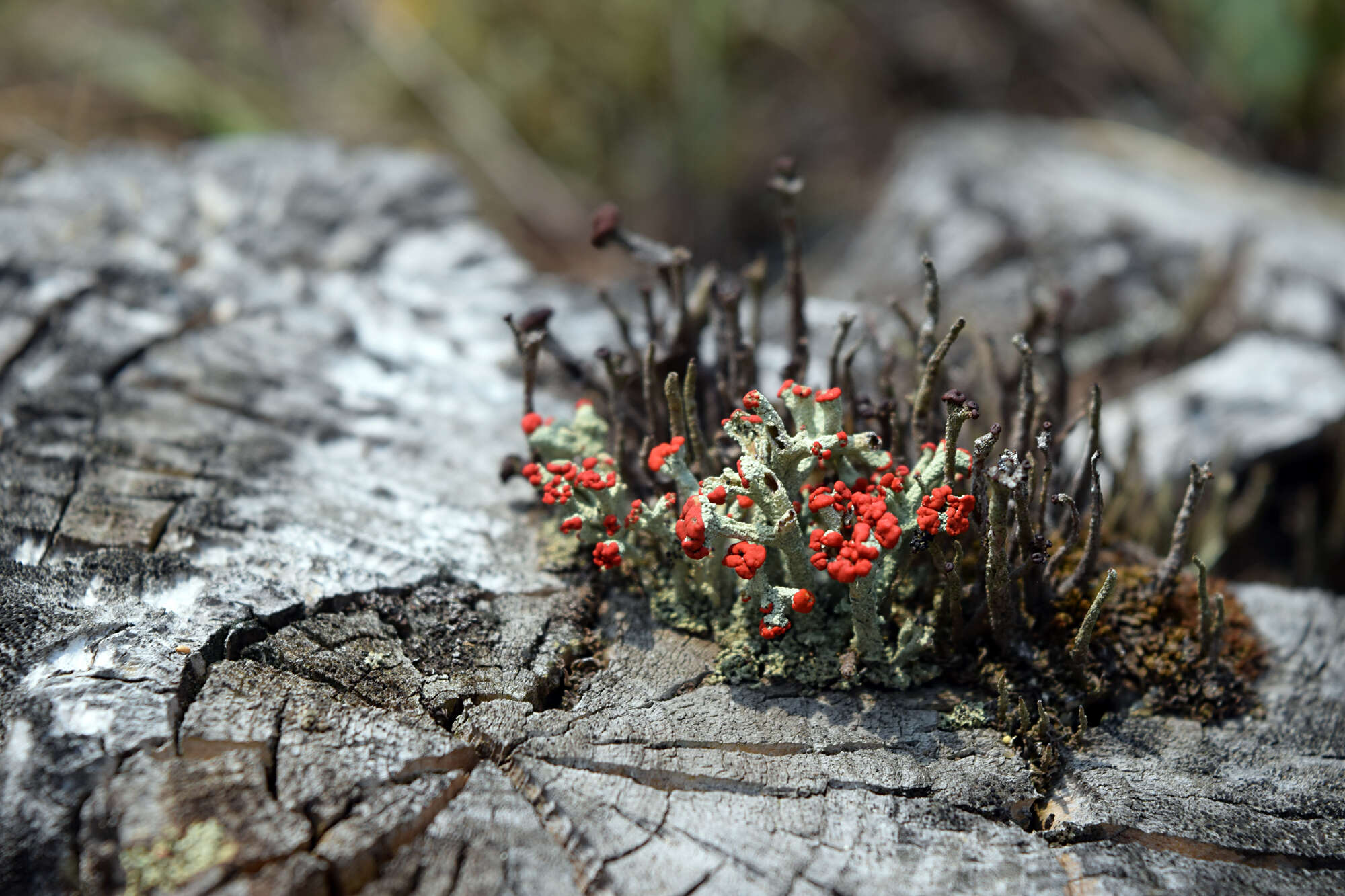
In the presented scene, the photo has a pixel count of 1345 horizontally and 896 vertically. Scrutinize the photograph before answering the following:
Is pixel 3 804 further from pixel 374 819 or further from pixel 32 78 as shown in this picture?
pixel 32 78

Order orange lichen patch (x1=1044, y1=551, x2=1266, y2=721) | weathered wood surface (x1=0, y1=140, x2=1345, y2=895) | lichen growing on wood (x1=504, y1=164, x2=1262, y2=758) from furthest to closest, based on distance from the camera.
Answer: orange lichen patch (x1=1044, y1=551, x2=1266, y2=721) → lichen growing on wood (x1=504, y1=164, x2=1262, y2=758) → weathered wood surface (x1=0, y1=140, x2=1345, y2=895)

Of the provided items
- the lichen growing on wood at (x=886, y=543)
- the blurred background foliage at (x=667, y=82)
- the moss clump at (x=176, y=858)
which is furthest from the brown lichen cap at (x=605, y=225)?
the blurred background foliage at (x=667, y=82)

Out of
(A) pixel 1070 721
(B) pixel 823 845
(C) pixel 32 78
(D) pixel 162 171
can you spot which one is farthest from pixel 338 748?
(C) pixel 32 78

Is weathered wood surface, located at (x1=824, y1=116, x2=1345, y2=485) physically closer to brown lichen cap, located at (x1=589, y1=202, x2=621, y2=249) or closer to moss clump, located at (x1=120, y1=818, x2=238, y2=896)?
brown lichen cap, located at (x1=589, y1=202, x2=621, y2=249)

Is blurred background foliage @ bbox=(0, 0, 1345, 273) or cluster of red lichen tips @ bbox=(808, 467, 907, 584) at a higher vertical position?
blurred background foliage @ bbox=(0, 0, 1345, 273)

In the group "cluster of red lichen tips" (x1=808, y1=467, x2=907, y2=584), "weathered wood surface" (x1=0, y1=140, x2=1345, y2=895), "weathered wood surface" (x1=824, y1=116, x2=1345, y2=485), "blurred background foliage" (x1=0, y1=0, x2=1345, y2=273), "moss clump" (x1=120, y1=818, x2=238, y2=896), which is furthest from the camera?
"blurred background foliage" (x1=0, y1=0, x2=1345, y2=273)

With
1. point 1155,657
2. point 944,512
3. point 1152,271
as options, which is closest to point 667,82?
point 1152,271

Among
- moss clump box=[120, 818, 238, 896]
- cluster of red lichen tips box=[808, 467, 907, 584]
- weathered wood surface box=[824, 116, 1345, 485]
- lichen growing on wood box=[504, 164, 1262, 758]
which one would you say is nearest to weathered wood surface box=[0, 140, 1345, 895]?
moss clump box=[120, 818, 238, 896]
